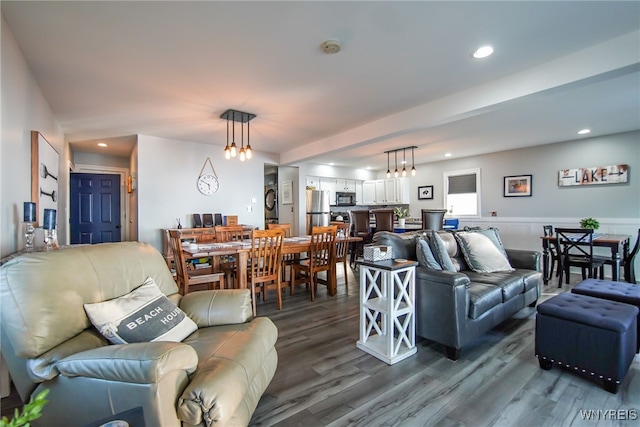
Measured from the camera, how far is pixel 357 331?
288 cm

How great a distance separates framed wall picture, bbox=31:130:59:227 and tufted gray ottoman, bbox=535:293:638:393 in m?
4.19

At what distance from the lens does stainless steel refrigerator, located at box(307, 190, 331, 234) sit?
293 inches

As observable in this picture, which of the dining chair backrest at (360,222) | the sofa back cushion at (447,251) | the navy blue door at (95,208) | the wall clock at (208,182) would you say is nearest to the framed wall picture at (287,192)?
the dining chair backrest at (360,222)

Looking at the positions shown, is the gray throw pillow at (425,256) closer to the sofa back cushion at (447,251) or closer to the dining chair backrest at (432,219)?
the sofa back cushion at (447,251)

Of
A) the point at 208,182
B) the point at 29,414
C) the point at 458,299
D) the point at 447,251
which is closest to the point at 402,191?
the point at 208,182

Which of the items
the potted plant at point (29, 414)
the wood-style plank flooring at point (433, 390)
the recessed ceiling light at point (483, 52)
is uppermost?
the recessed ceiling light at point (483, 52)

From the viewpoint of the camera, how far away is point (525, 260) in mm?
3389

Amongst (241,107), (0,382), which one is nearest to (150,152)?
(241,107)

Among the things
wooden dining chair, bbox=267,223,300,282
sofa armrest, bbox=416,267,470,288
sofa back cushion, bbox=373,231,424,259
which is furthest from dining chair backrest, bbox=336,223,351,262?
sofa armrest, bbox=416,267,470,288

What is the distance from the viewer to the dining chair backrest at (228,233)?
4.44 meters

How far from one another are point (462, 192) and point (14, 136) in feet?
25.4

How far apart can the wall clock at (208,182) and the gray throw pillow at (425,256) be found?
14.2 ft

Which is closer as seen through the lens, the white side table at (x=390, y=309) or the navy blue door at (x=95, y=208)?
the white side table at (x=390, y=309)

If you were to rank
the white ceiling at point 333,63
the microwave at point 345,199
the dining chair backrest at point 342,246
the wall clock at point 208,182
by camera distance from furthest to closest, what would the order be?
the microwave at point 345,199 < the wall clock at point 208,182 < the dining chair backrest at point 342,246 < the white ceiling at point 333,63
